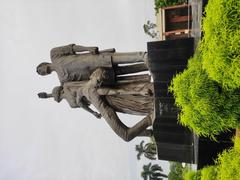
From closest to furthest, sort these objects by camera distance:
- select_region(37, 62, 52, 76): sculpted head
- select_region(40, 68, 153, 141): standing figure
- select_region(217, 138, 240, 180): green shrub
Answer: select_region(217, 138, 240, 180): green shrub, select_region(40, 68, 153, 141): standing figure, select_region(37, 62, 52, 76): sculpted head

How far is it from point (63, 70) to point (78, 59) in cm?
58

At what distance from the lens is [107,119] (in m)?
10.5

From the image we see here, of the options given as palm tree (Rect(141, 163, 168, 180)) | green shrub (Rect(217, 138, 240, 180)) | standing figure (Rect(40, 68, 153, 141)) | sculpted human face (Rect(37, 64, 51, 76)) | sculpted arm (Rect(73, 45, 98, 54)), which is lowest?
palm tree (Rect(141, 163, 168, 180))

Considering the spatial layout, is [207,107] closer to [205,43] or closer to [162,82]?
[205,43]

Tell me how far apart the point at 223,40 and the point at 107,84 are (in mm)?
4641

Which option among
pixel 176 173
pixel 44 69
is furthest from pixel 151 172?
pixel 44 69

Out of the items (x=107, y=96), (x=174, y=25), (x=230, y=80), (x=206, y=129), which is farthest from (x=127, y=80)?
(x=174, y=25)

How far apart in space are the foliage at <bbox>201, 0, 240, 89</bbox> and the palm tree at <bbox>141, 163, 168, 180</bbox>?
35432 mm

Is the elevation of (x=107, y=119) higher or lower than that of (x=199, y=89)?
lower

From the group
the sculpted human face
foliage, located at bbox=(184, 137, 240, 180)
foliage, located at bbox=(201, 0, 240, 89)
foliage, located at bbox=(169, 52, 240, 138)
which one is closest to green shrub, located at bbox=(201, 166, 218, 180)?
foliage, located at bbox=(184, 137, 240, 180)

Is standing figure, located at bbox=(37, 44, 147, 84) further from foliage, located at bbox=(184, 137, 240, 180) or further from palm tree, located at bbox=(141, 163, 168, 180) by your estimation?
palm tree, located at bbox=(141, 163, 168, 180)

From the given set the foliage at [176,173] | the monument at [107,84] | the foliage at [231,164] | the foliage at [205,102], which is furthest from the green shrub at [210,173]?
the foliage at [176,173]

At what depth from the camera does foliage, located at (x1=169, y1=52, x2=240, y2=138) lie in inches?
290

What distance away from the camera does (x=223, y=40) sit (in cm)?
645
